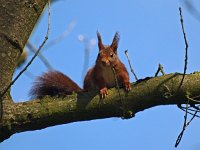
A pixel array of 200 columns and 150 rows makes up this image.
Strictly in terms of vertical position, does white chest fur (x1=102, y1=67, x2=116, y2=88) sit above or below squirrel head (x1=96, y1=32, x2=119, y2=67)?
below

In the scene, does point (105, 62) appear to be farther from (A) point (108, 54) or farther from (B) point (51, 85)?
(B) point (51, 85)

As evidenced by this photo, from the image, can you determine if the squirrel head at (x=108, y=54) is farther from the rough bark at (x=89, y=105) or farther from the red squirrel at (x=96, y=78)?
the rough bark at (x=89, y=105)

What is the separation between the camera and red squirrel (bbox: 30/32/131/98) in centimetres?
342

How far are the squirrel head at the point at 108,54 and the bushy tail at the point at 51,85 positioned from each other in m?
0.33

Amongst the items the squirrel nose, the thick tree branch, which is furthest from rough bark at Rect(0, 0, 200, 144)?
the squirrel nose

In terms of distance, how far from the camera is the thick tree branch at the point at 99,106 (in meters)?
2.30

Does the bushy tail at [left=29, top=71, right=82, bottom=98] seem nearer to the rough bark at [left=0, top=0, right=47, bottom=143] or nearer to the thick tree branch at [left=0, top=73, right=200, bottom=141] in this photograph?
the rough bark at [left=0, top=0, right=47, bottom=143]

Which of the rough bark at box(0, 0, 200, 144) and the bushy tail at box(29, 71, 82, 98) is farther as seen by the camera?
the bushy tail at box(29, 71, 82, 98)

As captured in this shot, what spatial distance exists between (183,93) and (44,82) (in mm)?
1442

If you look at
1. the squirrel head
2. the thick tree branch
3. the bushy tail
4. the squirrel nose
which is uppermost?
the squirrel head

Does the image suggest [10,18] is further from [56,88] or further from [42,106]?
[56,88]

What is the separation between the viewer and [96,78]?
11.9ft

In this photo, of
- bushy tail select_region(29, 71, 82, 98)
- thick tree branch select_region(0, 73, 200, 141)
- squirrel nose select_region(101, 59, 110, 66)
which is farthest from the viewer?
squirrel nose select_region(101, 59, 110, 66)

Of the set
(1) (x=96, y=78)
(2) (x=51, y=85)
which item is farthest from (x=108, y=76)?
(2) (x=51, y=85)
